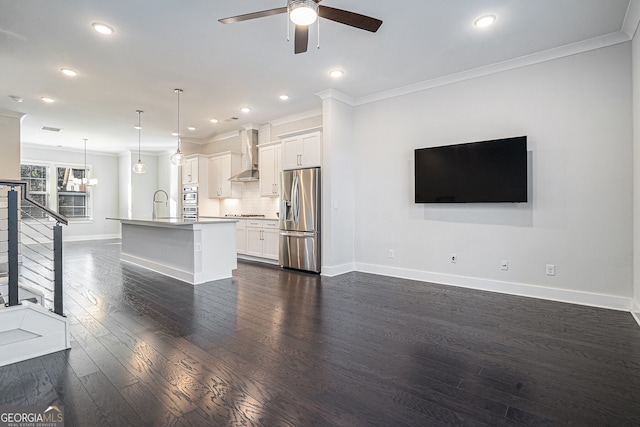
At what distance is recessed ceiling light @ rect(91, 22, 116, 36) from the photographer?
3225 millimetres

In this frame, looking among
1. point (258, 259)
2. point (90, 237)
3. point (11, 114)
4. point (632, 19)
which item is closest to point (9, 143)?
point (11, 114)

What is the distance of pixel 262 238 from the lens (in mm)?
6535

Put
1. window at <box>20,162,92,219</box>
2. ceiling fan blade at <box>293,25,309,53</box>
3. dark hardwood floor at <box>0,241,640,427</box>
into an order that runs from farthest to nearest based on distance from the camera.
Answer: window at <box>20,162,92,219</box> < ceiling fan blade at <box>293,25,309,53</box> < dark hardwood floor at <box>0,241,640,427</box>

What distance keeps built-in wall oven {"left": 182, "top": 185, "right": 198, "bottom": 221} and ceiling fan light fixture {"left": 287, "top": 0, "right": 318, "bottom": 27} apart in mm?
6719

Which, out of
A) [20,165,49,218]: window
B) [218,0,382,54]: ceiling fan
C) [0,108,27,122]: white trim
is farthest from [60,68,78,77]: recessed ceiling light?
[20,165,49,218]: window

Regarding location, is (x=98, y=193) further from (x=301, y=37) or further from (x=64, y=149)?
(x=301, y=37)

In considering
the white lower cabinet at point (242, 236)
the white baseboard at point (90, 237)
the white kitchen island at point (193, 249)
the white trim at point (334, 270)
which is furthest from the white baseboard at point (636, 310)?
the white baseboard at point (90, 237)

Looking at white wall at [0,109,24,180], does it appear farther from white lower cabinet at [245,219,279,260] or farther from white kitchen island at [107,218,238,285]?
white lower cabinet at [245,219,279,260]

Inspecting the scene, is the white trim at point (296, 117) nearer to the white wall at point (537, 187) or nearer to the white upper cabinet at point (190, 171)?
the white wall at point (537, 187)

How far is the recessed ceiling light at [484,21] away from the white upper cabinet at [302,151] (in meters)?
2.79

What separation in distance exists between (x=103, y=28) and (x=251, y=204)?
186 inches

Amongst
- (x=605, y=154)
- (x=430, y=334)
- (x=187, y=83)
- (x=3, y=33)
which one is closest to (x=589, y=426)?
(x=430, y=334)

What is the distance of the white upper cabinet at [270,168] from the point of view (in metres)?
6.63

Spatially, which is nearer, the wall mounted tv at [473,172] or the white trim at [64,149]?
the wall mounted tv at [473,172]
